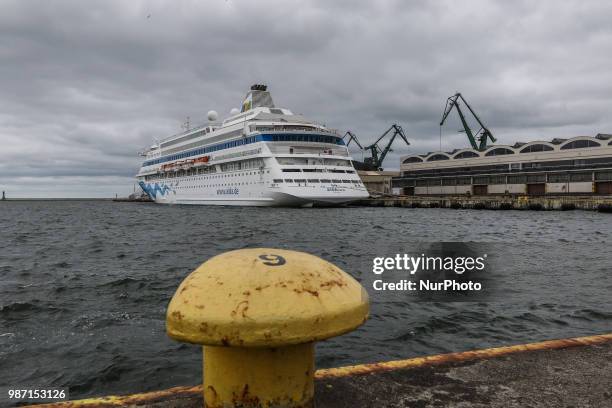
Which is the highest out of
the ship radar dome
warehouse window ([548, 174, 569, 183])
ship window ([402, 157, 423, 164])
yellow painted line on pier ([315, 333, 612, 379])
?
the ship radar dome

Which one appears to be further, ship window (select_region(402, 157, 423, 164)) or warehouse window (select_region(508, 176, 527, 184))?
ship window (select_region(402, 157, 423, 164))

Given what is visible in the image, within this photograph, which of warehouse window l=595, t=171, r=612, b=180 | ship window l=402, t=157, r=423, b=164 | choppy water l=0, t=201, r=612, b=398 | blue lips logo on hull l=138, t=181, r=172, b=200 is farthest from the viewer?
ship window l=402, t=157, r=423, b=164

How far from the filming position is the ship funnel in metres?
60.6

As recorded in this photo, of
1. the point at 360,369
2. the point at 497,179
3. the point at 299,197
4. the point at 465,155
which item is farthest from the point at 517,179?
the point at 360,369

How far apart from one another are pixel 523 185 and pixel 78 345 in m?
66.2

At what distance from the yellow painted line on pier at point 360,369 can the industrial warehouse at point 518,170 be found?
6065cm

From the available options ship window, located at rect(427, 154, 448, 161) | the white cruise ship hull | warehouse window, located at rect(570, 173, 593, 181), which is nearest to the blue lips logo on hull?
the white cruise ship hull

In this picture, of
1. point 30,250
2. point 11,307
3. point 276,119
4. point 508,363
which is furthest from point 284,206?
point 508,363

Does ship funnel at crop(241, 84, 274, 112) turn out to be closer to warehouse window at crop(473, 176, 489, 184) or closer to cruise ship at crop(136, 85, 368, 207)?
cruise ship at crop(136, 85, 368, 207)

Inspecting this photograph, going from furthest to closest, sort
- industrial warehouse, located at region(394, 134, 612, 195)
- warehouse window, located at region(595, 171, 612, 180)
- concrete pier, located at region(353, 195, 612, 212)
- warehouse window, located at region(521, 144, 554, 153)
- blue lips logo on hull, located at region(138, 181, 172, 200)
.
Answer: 1. blue lips logo on hull, located at region(138, 181, 172, 200)
2. warehouse window, located at region(521, 144, 554, 153)
3. industrial warehouse, located at region(394, 134, 612, 195)
4. warehouse window, located at region(595, 171, 612, 180)
5. concrete pier, located at region(353, 195, 612, 212)

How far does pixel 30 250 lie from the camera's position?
16734 millimetres

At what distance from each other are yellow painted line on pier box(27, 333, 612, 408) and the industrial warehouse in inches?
2388

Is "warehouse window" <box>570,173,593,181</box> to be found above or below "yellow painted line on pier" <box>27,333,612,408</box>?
above

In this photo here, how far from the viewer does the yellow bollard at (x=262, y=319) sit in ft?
6.40
